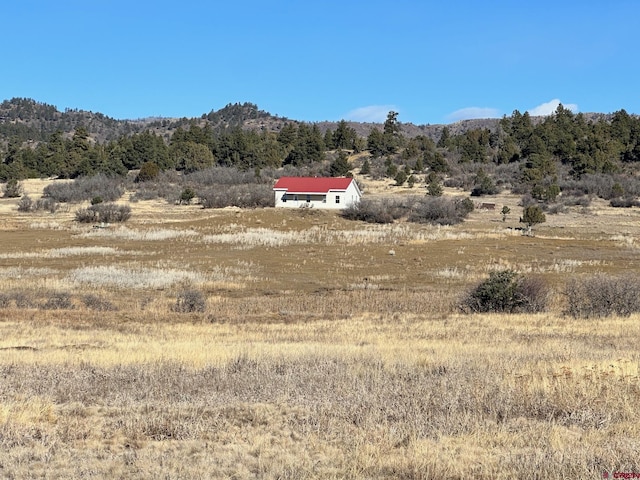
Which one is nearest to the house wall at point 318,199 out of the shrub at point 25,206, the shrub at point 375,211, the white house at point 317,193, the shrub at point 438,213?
the white house at point 317,193

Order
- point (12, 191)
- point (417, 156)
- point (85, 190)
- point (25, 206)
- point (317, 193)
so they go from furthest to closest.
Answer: point (417, 156) → point (85, 190) → point (12, 191) → point (317, 193) → point (25, 206)

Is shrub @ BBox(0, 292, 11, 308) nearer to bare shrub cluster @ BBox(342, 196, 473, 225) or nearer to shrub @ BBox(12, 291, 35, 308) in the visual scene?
shrub @ BBox(12, 291, 35, 308)

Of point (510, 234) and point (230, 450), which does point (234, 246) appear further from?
Answer: point (230, 450)

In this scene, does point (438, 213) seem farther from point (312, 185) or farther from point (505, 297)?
point (505, 297)

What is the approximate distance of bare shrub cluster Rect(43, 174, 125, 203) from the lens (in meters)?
79.9

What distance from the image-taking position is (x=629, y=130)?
101812 millimetres

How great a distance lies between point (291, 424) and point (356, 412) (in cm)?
86

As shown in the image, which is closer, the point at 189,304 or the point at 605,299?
Answer: the point at 605,299

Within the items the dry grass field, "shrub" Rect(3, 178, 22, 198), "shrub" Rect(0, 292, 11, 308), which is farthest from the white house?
"shrub" Rect(0, 292, 11, 308)

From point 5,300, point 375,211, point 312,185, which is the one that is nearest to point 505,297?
point 5,300

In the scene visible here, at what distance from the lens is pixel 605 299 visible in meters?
22.2

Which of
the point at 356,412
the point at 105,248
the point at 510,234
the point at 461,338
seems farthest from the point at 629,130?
the point at 356,412

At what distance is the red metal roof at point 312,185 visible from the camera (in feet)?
243

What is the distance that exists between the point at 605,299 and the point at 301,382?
16.1 metres
